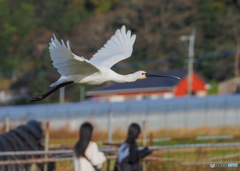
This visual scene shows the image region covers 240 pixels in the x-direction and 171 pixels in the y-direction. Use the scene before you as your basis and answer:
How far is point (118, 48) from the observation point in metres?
8.74

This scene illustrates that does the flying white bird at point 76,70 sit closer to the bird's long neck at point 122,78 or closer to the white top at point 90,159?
the bird's long neck at point 122,78

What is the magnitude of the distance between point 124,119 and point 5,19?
28.6 meters

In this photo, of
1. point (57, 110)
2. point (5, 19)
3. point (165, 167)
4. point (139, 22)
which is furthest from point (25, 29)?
point (165, 167)

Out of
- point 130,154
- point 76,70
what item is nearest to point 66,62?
point 76,70

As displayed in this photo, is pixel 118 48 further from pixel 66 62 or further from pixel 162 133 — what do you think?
pixel 162 133

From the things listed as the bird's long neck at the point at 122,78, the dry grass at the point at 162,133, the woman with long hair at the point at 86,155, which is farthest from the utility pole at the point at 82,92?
the woman with long hair at the point at 86,155

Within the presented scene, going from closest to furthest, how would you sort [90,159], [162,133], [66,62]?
[66,62] < [90,159] < [162,133]

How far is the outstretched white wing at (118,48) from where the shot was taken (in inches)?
338

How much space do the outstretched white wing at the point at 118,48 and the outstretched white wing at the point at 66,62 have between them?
58.3 inches

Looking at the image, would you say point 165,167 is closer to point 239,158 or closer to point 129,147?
point 239,158

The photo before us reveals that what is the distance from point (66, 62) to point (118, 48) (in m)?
1.99

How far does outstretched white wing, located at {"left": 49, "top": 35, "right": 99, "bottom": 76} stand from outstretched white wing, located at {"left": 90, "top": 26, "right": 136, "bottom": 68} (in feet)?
4.86

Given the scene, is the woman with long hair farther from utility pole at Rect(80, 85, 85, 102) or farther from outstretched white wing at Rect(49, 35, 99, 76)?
utility pole at Rect(80, 85, 85, 102)

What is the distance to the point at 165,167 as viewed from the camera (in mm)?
9586
